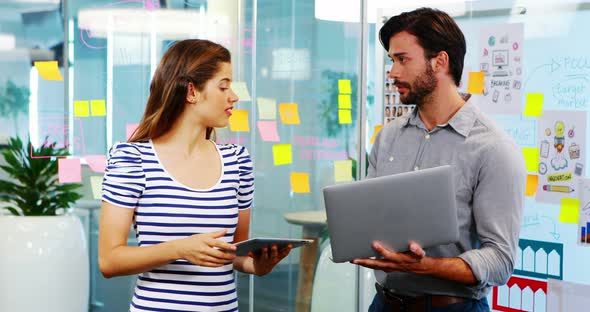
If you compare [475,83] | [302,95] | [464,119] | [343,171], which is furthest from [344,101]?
[464,119]

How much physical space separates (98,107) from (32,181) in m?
0.49

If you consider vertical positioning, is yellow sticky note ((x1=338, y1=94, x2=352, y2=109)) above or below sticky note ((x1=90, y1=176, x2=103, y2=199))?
above

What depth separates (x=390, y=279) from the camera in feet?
7.59

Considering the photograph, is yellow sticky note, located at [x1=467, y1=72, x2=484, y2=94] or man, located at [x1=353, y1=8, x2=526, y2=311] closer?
man, located at [x1=353, y1=8, x2=526, y2=311]

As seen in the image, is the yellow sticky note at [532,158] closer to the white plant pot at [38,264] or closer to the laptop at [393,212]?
the laptop at [393,212]

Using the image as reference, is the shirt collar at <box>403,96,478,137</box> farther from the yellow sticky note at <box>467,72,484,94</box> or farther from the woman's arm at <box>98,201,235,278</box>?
the yellow sticky note at <box>467,72,484,94</box>

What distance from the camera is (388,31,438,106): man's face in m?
2.34

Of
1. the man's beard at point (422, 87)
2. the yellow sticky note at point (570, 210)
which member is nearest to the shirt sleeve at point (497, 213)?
the man's beard at point (422, 87)

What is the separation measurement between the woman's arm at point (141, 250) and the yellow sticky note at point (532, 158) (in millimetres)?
1867

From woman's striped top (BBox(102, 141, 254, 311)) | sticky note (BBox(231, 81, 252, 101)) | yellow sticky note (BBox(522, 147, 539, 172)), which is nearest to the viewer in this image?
woman's striped top (BBox(102, 141, 254, 311))

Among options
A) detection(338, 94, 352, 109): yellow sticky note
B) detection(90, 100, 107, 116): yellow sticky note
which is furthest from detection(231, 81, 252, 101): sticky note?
detection(90, 100, 107, 116): yellow sticky note

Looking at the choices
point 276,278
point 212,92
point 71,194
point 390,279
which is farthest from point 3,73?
point 390,279

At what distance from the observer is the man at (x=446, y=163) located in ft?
7.07

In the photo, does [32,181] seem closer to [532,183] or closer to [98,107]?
[98,107]
